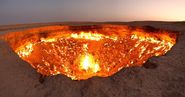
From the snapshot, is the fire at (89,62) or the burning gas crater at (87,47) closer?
the burning gas crater at (87,47)

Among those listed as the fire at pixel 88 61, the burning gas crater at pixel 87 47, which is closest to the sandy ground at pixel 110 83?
the burning gas crater at pixel 87 47

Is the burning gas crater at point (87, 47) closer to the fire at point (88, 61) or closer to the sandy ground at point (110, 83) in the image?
the fire at point (88, 61)

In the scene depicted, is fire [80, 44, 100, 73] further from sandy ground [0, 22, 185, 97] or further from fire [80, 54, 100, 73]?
sandy ground [0, 22, 185, 97]

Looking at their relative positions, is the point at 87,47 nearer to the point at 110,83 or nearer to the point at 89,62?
the point at 89,62

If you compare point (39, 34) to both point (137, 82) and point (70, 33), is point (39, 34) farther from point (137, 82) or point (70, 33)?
point (137, 82)

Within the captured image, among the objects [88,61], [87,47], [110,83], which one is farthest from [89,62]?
[110,83]

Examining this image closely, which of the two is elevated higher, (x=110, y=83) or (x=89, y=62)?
(x=110, y=83)

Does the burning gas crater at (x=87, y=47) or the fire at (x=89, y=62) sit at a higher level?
the burning gas crater at (x=87, y=47)
